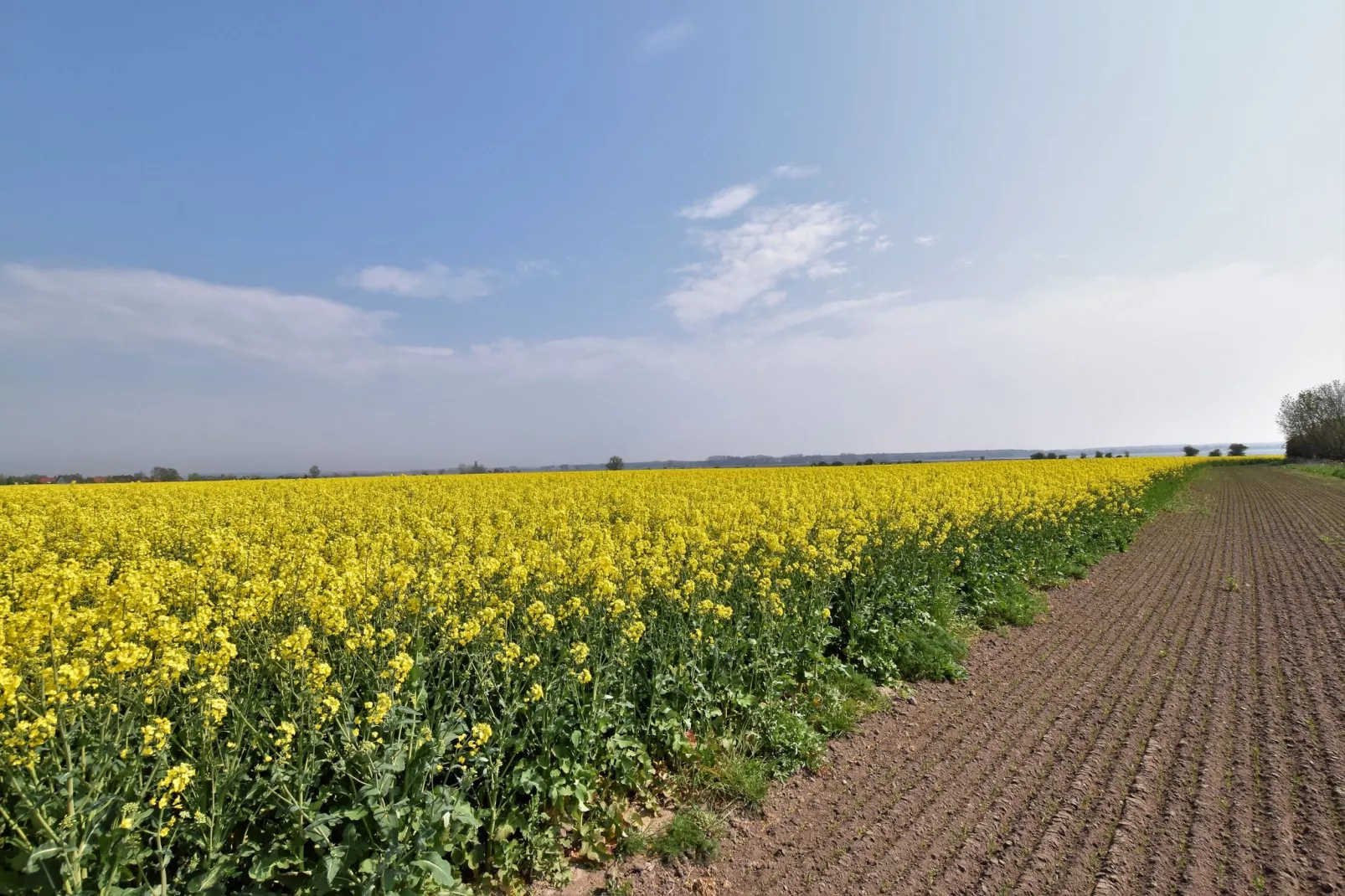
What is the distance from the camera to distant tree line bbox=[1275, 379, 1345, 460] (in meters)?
75.5

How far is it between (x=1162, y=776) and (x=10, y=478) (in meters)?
60.9

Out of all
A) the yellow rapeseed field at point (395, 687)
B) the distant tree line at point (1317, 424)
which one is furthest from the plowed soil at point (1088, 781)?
the distant tree line at point (1317, 424)

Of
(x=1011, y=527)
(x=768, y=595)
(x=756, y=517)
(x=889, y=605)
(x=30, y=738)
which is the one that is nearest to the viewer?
(x=30, y=738)

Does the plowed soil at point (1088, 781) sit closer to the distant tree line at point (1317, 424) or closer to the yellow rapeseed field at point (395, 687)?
the yellow rapeseed field at point (395, 687)

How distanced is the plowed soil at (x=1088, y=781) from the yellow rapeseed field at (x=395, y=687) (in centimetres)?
69

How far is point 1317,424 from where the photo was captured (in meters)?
81.1

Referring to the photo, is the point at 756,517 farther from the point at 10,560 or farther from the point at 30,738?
the point at 10,560

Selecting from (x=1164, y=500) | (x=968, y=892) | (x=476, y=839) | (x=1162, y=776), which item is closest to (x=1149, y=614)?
(x=1162, y=776)

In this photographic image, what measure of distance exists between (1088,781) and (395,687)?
557 cm

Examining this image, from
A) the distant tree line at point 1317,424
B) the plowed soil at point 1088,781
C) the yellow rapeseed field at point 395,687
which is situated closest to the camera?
the yellow rapeseed field at point 395,687

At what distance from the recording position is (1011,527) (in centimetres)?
1349

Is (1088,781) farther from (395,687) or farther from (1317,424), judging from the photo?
(1317,424)

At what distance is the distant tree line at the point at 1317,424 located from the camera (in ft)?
248

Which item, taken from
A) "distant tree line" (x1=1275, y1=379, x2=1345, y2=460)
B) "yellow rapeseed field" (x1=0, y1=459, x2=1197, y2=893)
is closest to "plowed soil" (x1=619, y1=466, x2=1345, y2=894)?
"yellow rapeseed field" (x1=0, y1=459, x2=1197, y2=893)
